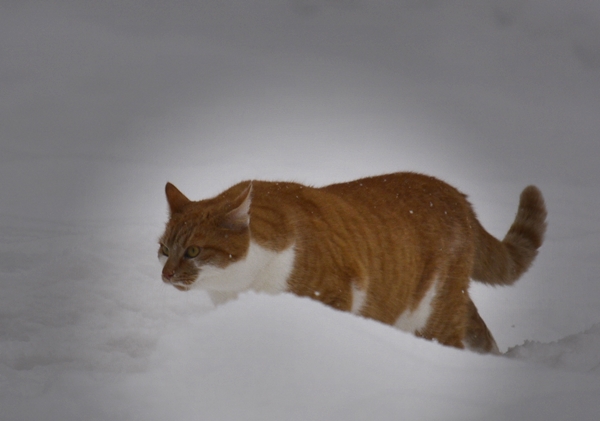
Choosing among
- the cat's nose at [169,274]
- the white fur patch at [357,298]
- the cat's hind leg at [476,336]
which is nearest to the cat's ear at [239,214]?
the cat's nose at [169,274]

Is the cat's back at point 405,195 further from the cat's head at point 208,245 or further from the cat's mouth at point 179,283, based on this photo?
the cat's mouth at point 179,283

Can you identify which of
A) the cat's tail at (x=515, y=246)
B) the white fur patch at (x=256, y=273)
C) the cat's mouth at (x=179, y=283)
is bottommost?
the cat's mouth at (x=179, y=283)

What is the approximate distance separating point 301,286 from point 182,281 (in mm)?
450

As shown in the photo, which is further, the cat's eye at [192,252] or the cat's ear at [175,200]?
the cat's ear at [175,200]

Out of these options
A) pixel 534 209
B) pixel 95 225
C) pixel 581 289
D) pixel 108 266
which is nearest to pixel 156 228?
pixel 95 225

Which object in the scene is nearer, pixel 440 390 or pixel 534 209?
pixel 440 390

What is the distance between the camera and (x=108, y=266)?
141 inches

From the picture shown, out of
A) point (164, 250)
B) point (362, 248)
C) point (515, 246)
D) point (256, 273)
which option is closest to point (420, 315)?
point (362, 248)

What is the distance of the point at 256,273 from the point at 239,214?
0.82 ft

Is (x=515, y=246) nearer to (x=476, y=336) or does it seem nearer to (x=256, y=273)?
(x=476, y=336)

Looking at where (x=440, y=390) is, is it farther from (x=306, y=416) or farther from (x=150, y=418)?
(x=150, y=418)

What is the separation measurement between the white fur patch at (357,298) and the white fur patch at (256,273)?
29cm

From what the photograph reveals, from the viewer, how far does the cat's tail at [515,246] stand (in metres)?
3.53

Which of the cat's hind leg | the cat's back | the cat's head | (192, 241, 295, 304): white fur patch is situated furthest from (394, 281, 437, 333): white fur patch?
the cat's head
